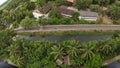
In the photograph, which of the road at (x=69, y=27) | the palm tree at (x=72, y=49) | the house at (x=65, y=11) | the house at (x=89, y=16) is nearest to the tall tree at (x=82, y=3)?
the house at (x=65, y=11)

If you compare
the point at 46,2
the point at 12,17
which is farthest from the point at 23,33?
the point at 46,2

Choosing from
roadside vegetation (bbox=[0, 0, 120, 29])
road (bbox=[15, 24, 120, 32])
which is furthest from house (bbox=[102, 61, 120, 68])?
roadside vegetation (bbox=[0, 0, 120, 29])

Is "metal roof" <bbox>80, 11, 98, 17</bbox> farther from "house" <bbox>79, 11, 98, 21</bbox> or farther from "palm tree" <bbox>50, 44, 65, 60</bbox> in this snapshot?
"palm tree" <bbox>50, 44, 65, 60</bbox>

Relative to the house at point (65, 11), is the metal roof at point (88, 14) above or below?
below

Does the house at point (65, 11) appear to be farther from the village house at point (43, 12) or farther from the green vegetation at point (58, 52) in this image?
the green vegetation at point (58, 52)

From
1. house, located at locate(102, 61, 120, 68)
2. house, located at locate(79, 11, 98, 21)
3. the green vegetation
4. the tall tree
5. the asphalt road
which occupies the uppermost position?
the tall tree

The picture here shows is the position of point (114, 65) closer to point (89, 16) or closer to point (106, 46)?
point (106, 46)

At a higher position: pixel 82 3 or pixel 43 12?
pixel 82 3

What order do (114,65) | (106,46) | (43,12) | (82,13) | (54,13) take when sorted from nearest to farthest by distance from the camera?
(106,46) → (114,65) → (82,13) → (54,13) → (43,12)

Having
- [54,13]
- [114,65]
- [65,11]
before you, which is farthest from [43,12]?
[114,65]
